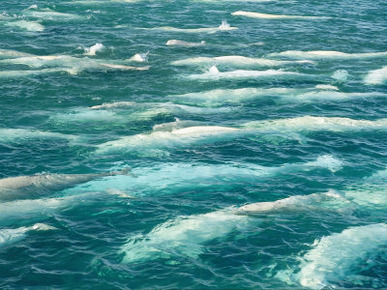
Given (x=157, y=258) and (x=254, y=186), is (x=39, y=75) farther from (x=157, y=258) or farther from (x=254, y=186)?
(x=157, y=258)

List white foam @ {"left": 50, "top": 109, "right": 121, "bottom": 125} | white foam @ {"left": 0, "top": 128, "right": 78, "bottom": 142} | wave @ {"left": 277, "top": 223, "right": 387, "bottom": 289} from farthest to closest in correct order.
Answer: white foam @ {"left": 50, "top": 109, "right": 121, "bottom": 125} < white foam @ {"left": 0, "top": 128, "right": 78, "bottom": 142} < wave @ {"left": 277, "top": 223, "right": 387, "bottom": 289}

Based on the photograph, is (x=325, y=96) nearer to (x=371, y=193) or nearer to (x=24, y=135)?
(x=371, y=193)

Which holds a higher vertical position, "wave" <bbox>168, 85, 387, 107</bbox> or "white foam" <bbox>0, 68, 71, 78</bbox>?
"white foam" <bbox>0, 68, 71, 78</bbox>

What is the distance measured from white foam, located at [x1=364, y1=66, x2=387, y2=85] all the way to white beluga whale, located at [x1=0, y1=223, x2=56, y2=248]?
76.7ft

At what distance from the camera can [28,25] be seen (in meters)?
48.3

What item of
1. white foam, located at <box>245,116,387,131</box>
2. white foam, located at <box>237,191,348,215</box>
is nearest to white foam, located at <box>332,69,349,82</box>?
white foam, located at <box>245,116,387,131</box>

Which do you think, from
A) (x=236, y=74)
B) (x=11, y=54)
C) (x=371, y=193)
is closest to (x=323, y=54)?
(x=236, y=74)

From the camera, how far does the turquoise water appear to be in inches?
746

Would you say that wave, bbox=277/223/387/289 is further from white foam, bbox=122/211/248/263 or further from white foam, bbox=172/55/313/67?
white foam, bbox=172/55/313/67

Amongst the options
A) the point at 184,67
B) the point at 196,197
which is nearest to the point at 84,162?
the point at 196,197

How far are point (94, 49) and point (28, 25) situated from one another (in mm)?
9263

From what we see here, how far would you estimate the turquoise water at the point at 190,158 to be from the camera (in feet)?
62.1

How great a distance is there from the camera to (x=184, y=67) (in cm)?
3912

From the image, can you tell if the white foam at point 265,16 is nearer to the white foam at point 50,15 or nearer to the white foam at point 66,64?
the white foam at point 50,15
